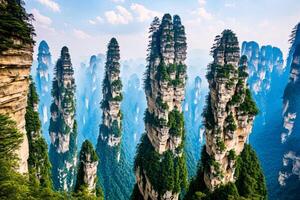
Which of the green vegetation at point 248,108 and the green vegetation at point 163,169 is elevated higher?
the green vegetation at point 248,108

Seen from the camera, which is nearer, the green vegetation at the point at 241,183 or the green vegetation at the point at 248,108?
the green vegetation at the point at 241,183

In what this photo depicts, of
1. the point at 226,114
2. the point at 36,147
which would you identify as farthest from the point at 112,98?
the point at 226,114

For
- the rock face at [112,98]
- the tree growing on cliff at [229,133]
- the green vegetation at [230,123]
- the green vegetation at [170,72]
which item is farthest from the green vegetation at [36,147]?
the green vegetation at [230,123]

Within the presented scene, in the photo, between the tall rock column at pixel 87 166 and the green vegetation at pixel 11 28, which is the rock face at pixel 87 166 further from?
the green vegetation at pixel 11 28

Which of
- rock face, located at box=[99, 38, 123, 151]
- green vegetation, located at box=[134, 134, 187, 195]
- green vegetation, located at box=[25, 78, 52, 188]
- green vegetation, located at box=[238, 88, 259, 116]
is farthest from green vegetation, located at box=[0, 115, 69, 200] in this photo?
rock face, located at box=[99, 38, 123, 151]

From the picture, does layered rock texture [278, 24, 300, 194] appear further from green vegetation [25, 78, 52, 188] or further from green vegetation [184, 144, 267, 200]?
green vegetation [25, 78, 52, 188]

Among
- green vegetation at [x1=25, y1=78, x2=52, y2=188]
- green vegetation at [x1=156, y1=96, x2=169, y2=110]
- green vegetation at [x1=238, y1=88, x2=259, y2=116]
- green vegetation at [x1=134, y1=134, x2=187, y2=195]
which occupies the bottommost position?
green vegetation at [x1=134, y1=134, x2=187, y2=195]
